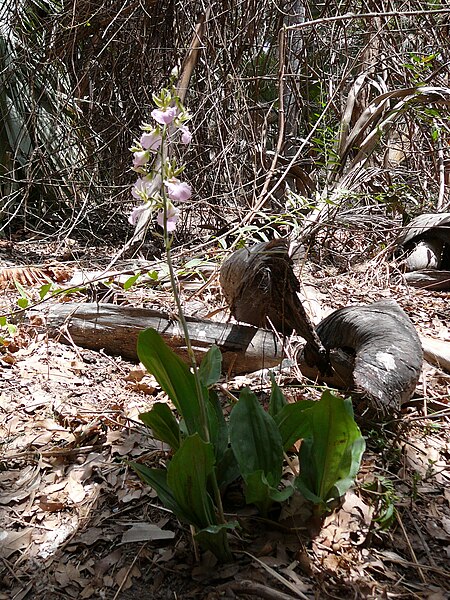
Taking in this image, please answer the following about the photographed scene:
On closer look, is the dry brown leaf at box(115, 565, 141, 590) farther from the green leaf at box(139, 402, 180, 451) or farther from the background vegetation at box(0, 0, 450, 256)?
the background vegetation at box(0, 0, 450, 256)

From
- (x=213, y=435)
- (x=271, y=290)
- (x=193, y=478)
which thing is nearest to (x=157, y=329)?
(x=271, y=290)

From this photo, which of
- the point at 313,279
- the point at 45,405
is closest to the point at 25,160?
the point at 313,279

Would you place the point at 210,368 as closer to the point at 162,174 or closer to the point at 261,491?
the point at 261,491

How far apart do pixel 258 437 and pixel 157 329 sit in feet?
3.24

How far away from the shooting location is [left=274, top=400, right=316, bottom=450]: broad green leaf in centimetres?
119

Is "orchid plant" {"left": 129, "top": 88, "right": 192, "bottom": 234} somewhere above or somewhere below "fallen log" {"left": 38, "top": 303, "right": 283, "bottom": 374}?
above

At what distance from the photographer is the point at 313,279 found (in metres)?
2.94

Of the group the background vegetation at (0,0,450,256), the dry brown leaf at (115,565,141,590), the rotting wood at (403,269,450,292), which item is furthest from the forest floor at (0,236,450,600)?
the background vegetation at (0,0,450,256)

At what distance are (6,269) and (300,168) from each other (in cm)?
196

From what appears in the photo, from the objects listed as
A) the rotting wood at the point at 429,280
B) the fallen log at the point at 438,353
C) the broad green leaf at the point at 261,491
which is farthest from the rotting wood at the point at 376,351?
the rotting wood at the point at 429,280

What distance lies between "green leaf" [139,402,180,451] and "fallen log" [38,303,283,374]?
2.25ft

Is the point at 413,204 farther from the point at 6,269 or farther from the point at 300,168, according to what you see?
the point at 6,269

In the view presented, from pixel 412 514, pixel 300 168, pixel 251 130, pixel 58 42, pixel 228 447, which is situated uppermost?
pixel 58 42

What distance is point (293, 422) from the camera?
1.20m
